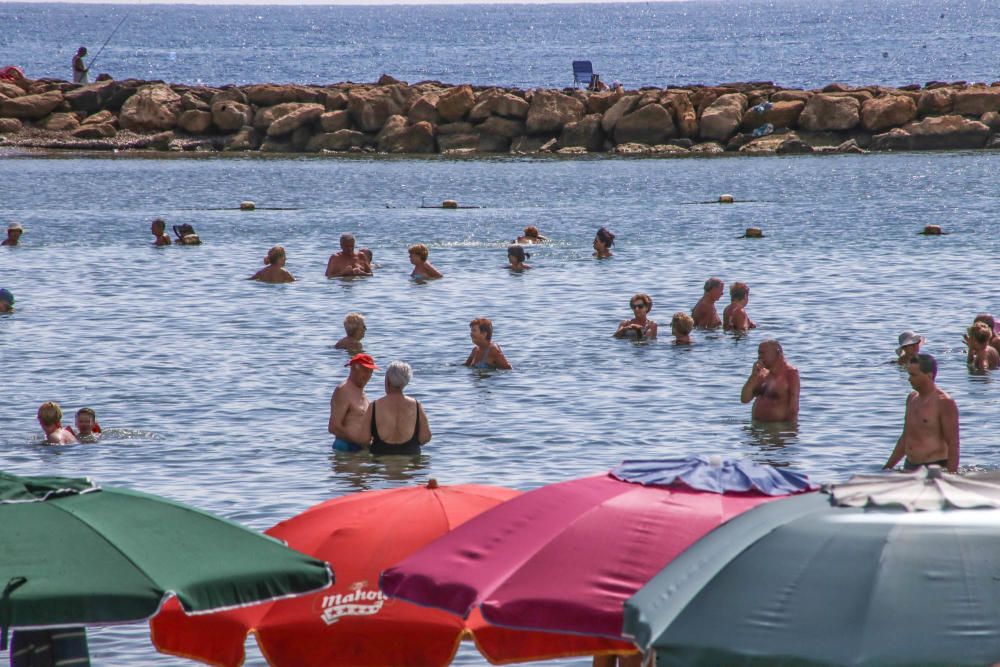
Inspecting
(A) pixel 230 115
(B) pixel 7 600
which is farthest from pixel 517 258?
(A) pixel 230 115

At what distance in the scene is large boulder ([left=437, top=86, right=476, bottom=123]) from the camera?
57.8 metres

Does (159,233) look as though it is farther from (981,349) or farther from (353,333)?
(981,349)

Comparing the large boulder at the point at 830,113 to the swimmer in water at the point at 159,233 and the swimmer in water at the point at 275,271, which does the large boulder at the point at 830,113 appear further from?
the swimmer in water at the point at 275,271

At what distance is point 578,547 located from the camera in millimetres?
7258

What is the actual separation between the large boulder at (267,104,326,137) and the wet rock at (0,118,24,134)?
956 centimetres

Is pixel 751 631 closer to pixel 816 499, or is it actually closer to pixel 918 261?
pixel 816 499

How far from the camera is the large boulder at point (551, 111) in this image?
57.4 metres

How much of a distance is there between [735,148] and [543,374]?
36750 millimetres

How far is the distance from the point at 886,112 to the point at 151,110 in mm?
26823

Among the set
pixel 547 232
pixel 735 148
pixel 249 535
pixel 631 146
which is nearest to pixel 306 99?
pixel 631 146

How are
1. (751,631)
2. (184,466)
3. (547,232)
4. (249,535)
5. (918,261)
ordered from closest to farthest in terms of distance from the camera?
(751,631), (249,535), (184,466), (918,261), (547,232)

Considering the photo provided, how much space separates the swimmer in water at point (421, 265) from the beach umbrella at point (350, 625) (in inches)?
880

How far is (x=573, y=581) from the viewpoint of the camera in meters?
7.07

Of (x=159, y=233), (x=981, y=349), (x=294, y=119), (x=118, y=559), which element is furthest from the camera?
(x=294, y=119)
